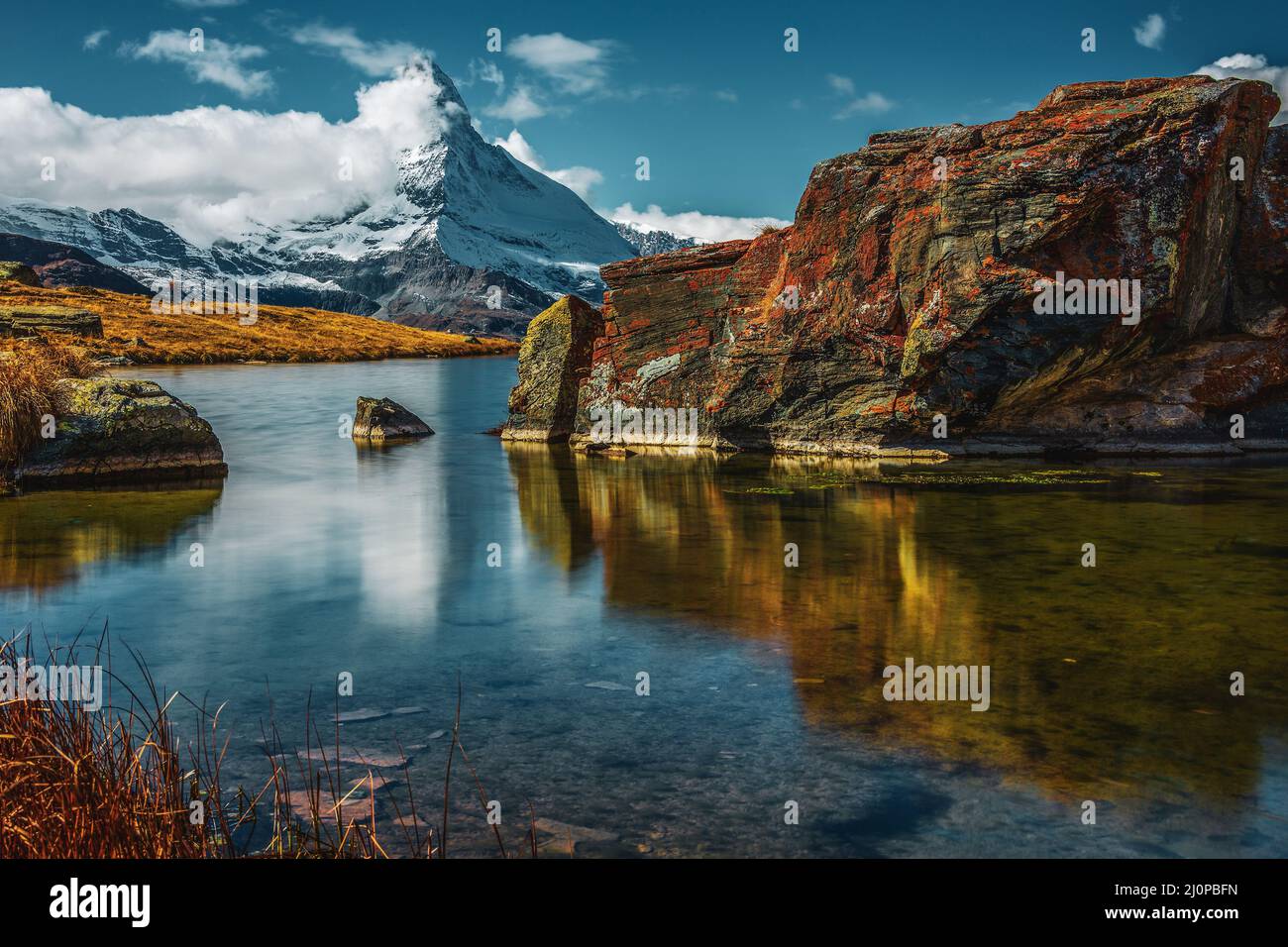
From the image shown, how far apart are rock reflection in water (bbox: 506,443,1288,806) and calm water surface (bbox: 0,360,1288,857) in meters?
0.04

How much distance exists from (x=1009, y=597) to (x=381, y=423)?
72.0 ft

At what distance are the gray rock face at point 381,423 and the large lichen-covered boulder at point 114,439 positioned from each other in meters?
8.91

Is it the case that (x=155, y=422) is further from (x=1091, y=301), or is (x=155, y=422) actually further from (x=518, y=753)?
(x=1091, y=301)

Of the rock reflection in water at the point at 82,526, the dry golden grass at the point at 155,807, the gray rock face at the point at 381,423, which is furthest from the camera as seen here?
the gray rock face at the point at 381,423

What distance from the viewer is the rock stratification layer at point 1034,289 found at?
1892 centimetres

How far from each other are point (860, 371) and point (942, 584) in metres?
11.9

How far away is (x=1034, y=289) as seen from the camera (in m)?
19.2

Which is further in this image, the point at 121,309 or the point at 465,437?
the point at 121,309

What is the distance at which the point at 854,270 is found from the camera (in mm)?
22000

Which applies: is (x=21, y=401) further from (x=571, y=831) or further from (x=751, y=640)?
(x=571, y=831)

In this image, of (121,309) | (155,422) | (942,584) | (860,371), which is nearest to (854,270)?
(860,371)

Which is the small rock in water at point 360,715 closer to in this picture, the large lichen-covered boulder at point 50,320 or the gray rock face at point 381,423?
the gray rock face at point 381,423

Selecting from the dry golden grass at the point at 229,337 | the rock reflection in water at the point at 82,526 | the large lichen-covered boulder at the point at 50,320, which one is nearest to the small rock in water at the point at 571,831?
the rock reflection in water at the point at 82,526

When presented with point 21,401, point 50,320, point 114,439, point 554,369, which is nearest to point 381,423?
point 554,369
